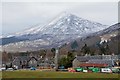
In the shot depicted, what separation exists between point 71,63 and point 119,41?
90940mm

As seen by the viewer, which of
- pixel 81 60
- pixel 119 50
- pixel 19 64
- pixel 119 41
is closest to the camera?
pixel 81 60

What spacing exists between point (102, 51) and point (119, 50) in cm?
1410

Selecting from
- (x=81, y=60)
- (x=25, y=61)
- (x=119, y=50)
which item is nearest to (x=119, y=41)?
(x=119, y=50)

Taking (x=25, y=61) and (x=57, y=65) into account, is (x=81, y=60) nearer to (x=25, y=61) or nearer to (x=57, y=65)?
(x=57, y=65)

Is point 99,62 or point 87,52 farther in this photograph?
point 87,52

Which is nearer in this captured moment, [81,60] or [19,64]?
[81,60]

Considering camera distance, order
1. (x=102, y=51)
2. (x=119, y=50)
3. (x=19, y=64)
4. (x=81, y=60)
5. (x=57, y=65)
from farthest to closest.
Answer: (x=119, y=50) → (x=102, y=51) → (x=19, y=64) → (x=81, y=60) → (x=57, y=65)

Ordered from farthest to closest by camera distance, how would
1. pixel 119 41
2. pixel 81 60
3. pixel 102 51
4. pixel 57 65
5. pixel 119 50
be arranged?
1. pixel 119 41
2. pixel 119 50
3. pixel 102 51
4. pixel 81 60
5. pixel 57 65

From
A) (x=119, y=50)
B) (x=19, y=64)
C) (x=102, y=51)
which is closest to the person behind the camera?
(x=19, y=64)

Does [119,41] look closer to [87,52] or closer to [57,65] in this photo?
[87,52]

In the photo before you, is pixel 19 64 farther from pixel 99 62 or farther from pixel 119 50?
pixel 119 50

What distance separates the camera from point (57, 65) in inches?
2980

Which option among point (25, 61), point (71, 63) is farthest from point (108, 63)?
point (25, 61)

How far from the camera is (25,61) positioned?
362 feet
